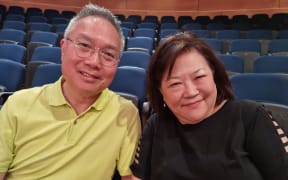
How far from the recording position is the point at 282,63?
2.13 metres

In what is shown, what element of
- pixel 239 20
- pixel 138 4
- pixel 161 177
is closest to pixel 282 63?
pixel 161 177

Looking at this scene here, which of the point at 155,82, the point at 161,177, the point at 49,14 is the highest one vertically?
the point at 49,14

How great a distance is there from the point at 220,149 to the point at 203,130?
0.07m

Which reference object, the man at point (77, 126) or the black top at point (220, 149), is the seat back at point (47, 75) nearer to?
the man at point (77, 126)

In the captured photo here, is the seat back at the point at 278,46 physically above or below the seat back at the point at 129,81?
above

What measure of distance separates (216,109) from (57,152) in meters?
0.47

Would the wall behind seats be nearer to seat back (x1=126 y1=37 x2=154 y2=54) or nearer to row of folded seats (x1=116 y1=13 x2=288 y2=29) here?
row of folded seats (x1=116 y1=13 x2=288 y2=29)

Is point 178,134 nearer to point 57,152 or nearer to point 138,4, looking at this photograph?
point 57,152

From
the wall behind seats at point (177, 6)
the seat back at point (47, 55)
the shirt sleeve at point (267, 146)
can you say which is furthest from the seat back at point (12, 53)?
the wall behind seats at point (177, 6)

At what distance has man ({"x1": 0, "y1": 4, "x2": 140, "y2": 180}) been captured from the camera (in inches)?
35.5

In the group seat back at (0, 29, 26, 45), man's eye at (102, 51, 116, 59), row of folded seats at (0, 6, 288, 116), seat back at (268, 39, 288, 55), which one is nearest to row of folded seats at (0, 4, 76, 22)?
seat back at (0, 29, 26, 45)

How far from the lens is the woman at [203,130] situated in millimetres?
769

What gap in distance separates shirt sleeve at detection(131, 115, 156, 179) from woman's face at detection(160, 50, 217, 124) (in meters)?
0.13

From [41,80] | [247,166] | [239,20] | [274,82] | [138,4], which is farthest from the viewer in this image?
[138,4]
